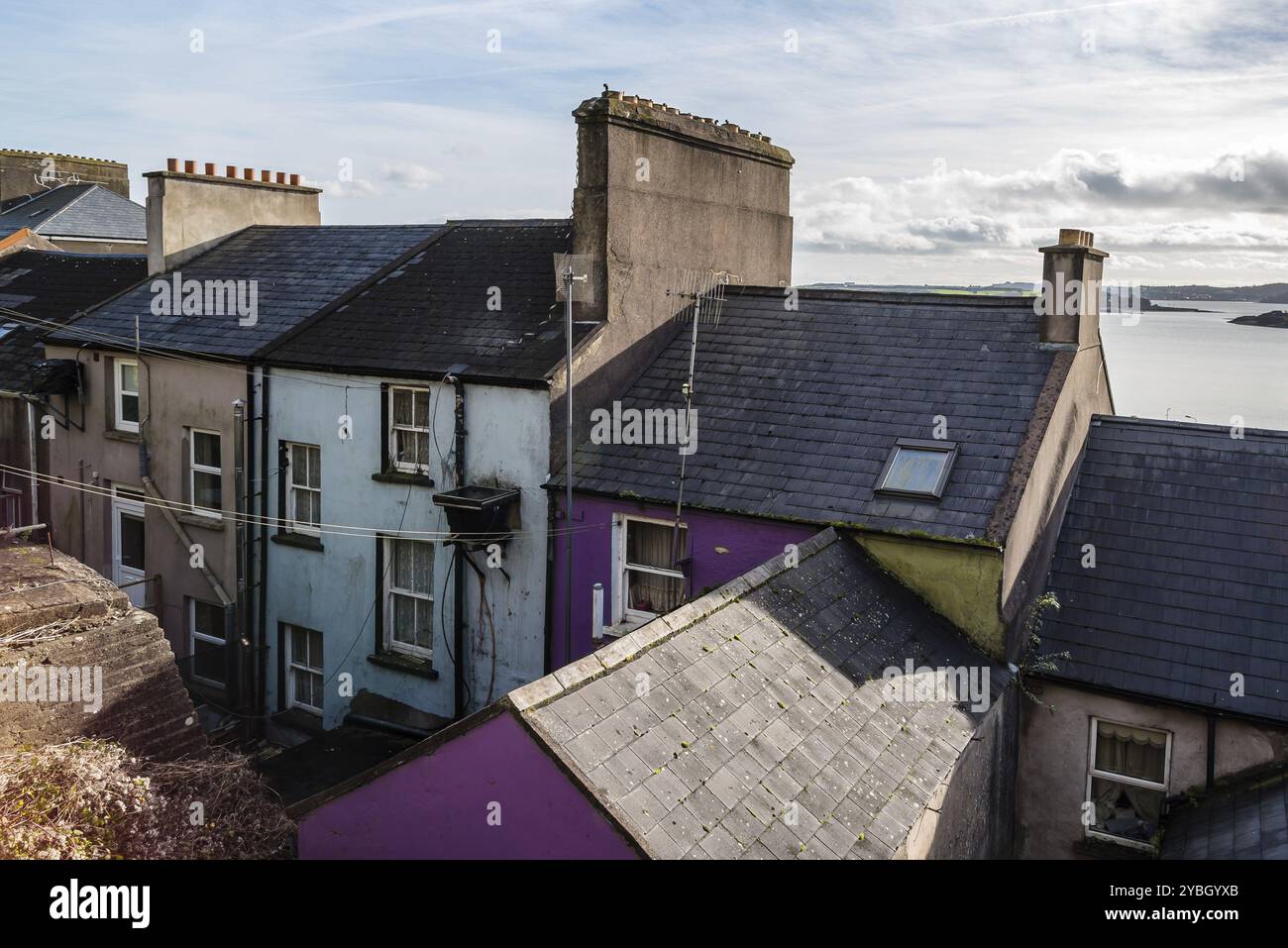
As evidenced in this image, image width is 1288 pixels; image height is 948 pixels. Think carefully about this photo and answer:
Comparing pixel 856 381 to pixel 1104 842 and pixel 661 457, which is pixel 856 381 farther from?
pixel 1104 842

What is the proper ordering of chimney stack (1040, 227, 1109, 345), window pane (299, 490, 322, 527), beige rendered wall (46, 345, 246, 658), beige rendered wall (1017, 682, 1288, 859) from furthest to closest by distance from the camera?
beige rendered wall (46, 345, 246, 658) < window pane (299, 490, 322, 527) < chimney stack (1040, 227, 1109, 345) < beige rendered wall (1017, 682, 1288, 859)

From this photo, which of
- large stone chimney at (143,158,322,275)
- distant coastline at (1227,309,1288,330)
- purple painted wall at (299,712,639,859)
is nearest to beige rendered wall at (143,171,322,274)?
large stone chimney at (143,158,322,275)

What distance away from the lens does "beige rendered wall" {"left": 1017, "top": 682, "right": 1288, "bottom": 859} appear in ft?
38.3

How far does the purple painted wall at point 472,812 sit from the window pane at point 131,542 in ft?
43.9

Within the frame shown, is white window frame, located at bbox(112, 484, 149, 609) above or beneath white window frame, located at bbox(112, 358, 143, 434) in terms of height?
beneath

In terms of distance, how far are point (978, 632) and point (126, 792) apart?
27.5 ft

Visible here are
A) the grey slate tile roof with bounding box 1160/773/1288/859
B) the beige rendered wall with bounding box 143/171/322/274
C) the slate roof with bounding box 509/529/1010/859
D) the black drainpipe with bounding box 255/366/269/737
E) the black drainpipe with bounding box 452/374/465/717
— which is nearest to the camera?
the slate roof with bounding box 509/529/1010/859

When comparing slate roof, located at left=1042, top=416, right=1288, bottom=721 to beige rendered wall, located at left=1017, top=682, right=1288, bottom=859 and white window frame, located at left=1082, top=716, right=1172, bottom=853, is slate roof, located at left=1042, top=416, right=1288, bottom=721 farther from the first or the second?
white window frame, located at left=1082, top=716, right=1172, bottom=853

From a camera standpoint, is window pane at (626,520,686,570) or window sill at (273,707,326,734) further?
window sill at (273,707,326,734)

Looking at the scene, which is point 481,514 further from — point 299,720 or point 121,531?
point 121,531

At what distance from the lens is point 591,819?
6875 millimetres

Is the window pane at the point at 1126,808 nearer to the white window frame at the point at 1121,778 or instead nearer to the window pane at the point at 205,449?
the white window frame at the point at 1121,778

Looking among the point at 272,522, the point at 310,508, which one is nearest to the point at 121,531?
the point at 272,522

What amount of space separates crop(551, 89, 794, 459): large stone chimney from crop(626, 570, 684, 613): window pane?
203cm
